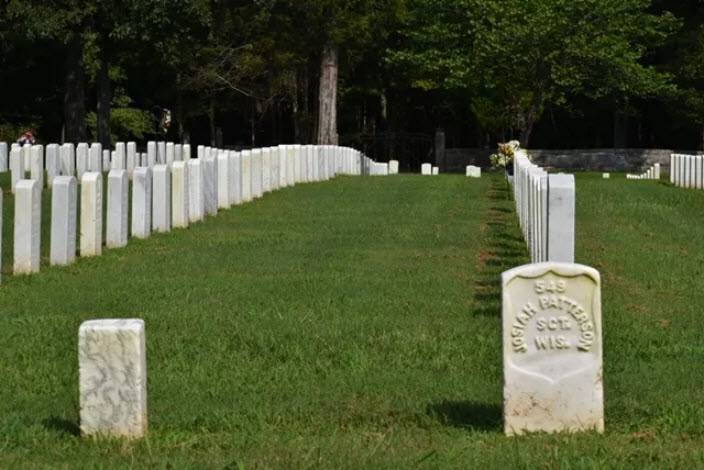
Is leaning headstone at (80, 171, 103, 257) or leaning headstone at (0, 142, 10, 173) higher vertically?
leaning headstone at (0, 142, 10, 173)

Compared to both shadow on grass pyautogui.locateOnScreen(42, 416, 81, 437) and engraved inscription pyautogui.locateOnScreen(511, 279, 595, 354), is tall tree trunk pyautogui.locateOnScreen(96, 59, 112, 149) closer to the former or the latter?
shadow on grass pyautogui.locateOnScreen(42, 416, 81, 437)

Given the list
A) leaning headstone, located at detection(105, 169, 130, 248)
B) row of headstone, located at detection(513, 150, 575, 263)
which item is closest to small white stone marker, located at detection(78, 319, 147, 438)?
row of headstone, located at detection(513, 150, 575, 263)

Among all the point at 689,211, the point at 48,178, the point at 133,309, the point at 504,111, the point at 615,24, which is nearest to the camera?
the point at 133,309

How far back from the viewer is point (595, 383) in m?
7.94

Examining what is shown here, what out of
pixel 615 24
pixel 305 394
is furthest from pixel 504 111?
pixel 305 394

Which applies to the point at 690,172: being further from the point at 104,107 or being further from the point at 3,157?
the point at 104,107

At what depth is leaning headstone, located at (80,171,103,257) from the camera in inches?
666

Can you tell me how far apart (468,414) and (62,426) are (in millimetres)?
2263

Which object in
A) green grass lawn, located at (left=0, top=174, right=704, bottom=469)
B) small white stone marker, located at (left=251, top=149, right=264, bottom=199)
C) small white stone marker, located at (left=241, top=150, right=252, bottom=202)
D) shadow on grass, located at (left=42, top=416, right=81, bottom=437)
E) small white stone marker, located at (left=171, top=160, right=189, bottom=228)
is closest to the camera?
green grass lawn, located at (left=0, top=174, right=704, bottom=469)

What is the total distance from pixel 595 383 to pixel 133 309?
5544 mm

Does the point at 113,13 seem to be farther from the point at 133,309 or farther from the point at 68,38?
the point at 133,309

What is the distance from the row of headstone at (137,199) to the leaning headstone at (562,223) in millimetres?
5604

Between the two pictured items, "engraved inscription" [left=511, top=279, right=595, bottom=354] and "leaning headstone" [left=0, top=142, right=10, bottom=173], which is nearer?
"engraved inscription" [left=511, top=279, right=595, bottom=354]

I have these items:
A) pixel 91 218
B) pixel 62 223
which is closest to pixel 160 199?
pixel 91 218
